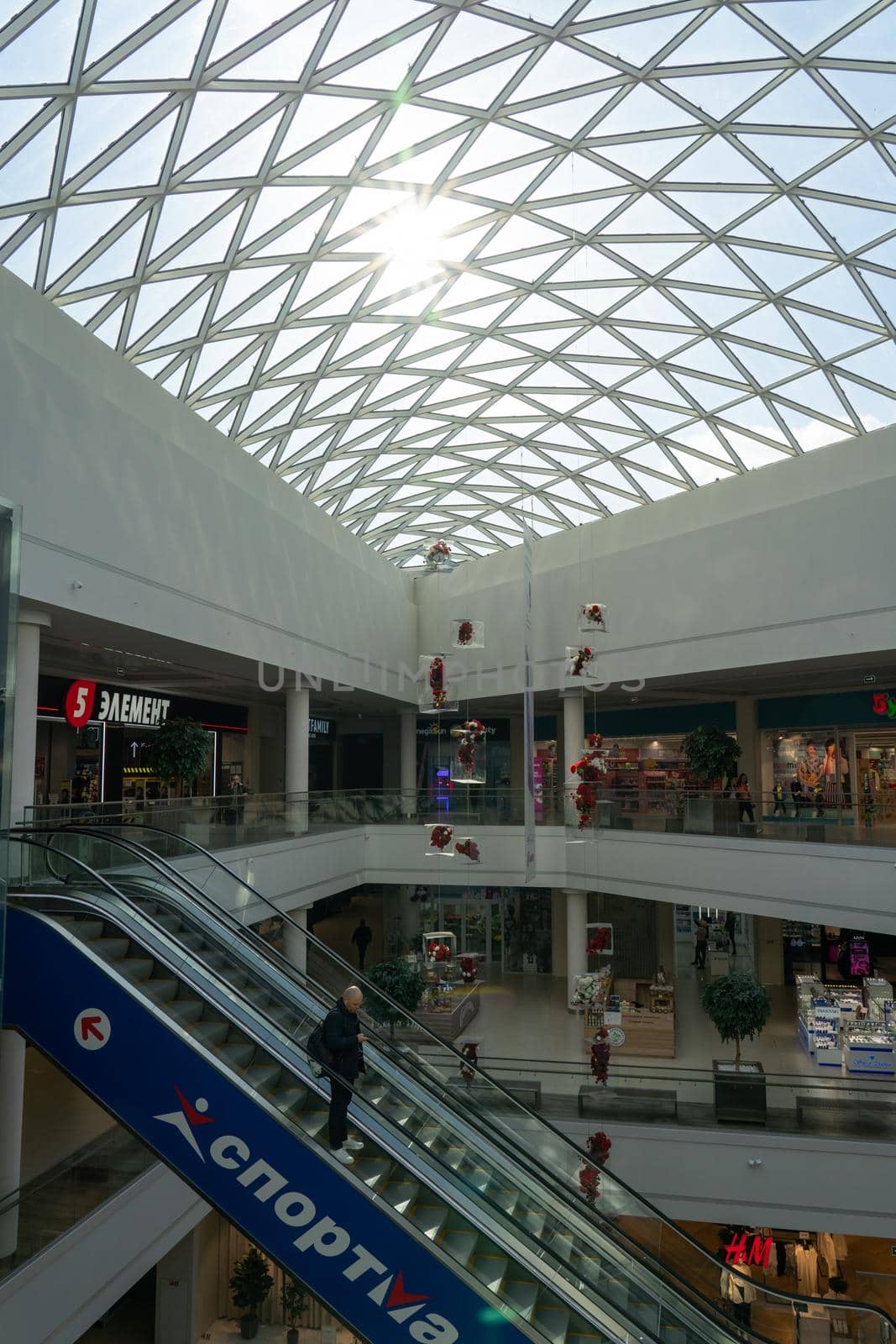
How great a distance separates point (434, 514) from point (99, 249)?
22.5 meters

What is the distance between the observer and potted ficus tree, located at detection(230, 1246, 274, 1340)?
22.4 meters

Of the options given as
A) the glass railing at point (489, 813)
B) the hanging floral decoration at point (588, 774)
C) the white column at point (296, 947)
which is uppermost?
the hanging floral decoration at point (588, 774)

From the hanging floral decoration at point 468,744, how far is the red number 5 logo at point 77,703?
10.1m

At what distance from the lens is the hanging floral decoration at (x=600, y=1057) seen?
1928cm

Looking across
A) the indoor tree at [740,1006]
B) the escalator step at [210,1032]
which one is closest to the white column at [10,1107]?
the escalator step at [210,1032]

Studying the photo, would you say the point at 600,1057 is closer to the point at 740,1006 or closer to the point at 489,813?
the point at 740,1006

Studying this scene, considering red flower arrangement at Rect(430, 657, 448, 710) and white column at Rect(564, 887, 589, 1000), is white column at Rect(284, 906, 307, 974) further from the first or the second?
white column at Rect(564, 887, 589, 1000)

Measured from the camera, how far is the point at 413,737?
1660 inches

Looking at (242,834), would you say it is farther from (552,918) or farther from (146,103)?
(552,918)

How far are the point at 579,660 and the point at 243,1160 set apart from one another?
53.7ft

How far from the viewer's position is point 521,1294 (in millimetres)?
9734

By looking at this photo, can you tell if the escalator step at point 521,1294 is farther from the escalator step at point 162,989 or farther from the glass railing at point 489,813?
the glass railing at point 489,813

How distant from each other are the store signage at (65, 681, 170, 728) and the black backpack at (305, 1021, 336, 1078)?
1676cm

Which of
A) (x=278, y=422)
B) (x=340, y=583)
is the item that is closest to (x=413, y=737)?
(x=340, y=583)
